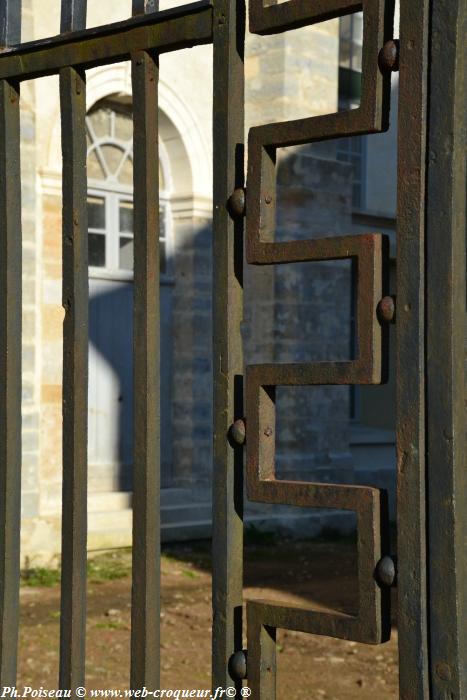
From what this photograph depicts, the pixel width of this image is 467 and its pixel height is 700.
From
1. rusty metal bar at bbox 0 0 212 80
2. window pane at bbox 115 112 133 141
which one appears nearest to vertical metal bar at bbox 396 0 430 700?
rusty metal bar at bbox 0 0 212 80

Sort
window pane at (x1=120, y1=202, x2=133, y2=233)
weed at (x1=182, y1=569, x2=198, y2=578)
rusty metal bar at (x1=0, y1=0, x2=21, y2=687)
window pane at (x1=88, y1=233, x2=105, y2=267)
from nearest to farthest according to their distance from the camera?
1. rusty metal bar at (x1=0, y1=0, x2=21, y2=687)
2. weed at (x1=182, y1=569, x2=198, y2=578)
3. window pane at (x1=88, y1=233, x2=105, y2=267)
4. window pane at (x1=120, y1=202, x2=133, y2=233)

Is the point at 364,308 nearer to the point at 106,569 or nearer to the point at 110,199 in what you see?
the point at 106,569

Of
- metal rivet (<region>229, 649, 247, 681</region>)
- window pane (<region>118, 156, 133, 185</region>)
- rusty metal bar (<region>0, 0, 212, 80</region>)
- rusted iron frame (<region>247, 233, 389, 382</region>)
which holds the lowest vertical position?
metal rivet (<region>229, 649, 247, 681</region>)

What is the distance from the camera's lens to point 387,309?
5.01 ft

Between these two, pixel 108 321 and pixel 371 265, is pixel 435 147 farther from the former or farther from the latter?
pixel 108 321

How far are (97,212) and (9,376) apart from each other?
8102mm

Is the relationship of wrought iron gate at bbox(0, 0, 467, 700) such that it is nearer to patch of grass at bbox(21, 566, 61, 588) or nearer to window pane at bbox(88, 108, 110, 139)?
patch of grass at bbox(21, 566, 61, 588)

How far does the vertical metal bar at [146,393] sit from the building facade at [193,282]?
→ 7.25m

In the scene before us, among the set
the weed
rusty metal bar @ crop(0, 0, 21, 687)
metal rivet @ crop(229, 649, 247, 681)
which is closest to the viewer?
metal rivet @ crop(229, 649, 247, 681)

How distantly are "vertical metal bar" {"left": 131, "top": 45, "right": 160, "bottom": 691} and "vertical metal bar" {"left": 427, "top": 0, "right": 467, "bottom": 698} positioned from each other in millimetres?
470

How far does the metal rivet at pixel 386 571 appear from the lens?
151 cm

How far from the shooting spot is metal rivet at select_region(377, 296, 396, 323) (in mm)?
1525

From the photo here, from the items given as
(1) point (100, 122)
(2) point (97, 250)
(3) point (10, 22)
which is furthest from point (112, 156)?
(3) point (10, 22)

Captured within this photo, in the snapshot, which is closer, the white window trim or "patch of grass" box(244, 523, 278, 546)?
the white window trim
